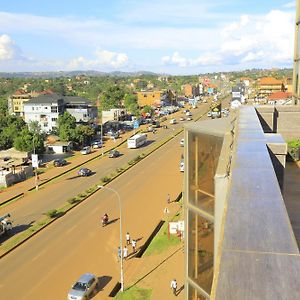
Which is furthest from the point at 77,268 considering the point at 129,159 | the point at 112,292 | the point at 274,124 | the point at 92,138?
the point at 92,138

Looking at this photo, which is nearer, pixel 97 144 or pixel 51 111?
pixel 97 144

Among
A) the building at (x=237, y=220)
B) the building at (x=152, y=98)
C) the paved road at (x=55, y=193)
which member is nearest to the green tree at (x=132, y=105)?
the building at (x=152, y=98)

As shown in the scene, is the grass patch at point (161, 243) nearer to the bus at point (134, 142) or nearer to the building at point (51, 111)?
the bus at point (134, 142)

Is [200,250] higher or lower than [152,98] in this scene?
higher

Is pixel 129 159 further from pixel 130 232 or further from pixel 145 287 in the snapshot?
pixel 145 287

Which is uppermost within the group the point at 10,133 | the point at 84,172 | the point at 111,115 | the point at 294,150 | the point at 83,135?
the point at 294,150

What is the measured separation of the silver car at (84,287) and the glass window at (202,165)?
14.2 metres

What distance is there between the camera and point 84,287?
2038cm

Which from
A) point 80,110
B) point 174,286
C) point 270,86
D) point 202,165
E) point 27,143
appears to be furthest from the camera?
point 270,86

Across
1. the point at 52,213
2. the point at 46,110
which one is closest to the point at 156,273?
the point at 52,213

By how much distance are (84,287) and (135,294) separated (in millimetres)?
2487

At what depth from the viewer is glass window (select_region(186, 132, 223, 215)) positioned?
282 inches

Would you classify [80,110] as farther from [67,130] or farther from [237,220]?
[237,220]

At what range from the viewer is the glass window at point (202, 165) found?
7152 millimetres
